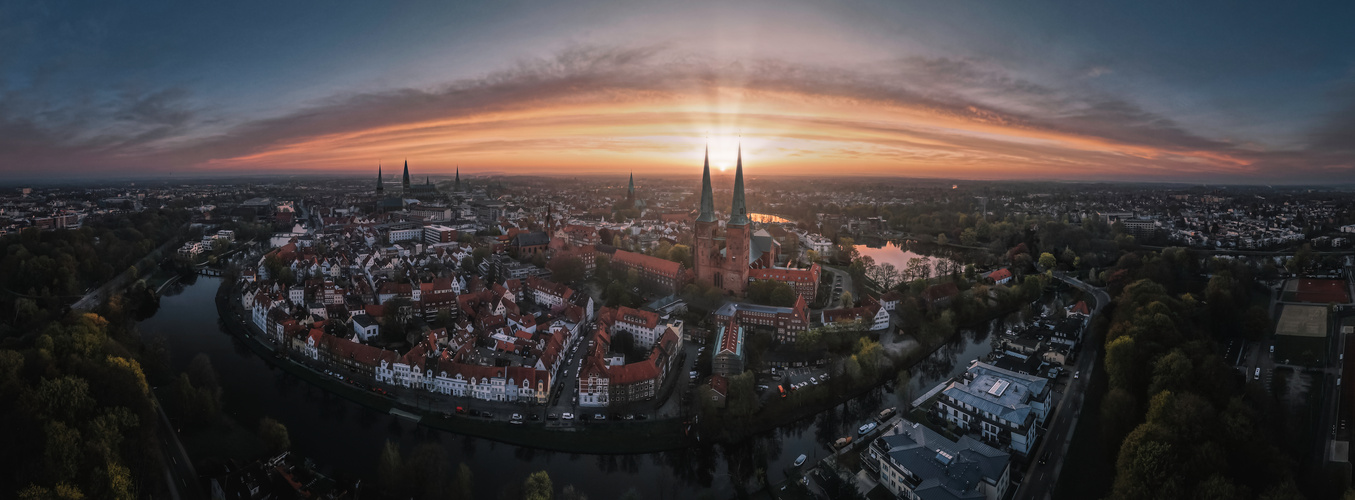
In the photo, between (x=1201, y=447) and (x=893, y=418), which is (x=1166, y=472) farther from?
(x=893, y=418)

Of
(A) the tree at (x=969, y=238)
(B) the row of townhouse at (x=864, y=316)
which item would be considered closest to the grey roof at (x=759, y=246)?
(B) the row of townhouse at (x=864, y=316)

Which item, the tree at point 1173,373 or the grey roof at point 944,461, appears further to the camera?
the tree at point 1173,373

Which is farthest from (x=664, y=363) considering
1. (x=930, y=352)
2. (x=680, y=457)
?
(x=930, y=352)

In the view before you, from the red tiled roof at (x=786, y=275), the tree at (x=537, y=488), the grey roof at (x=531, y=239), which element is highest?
the grey roof at (x=531, y=239)

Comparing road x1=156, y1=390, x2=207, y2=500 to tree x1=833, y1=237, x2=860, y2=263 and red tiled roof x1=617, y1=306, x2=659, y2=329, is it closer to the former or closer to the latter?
red tiled roof x1=617, y1=306, x2=659, y2=329

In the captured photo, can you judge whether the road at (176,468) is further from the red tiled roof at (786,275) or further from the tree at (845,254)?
the tree at (845,254)
